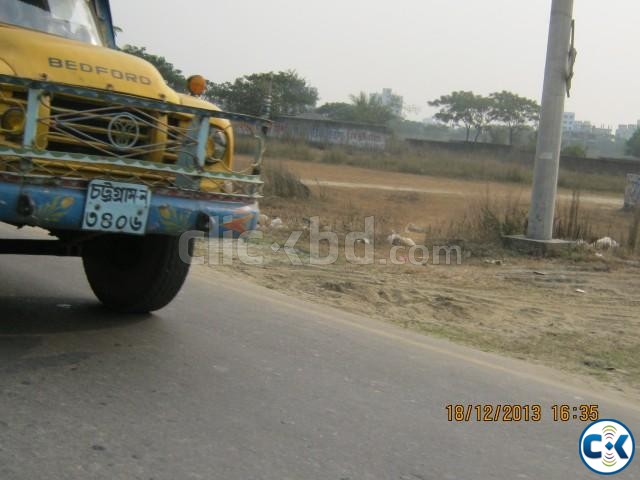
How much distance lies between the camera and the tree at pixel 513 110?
71312 millimetres

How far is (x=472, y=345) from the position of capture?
6.04m

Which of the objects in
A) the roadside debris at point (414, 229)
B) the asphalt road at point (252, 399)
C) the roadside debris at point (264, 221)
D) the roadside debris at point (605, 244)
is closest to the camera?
the asphalt road at point (252, 399)

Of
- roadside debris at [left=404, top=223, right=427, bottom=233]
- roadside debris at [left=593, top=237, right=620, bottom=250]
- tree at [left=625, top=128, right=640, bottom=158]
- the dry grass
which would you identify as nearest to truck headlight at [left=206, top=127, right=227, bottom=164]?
roadside debris at [left=593, top=237, right=620, bottom=250]

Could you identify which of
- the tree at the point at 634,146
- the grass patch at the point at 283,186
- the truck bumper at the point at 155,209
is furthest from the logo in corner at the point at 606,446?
the tree at the point at 634,146

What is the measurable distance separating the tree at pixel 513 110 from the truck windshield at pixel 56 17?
67877 millimetres

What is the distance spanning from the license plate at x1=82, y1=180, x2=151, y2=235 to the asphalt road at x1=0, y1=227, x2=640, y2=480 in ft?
2.74

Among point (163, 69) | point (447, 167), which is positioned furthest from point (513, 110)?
point (163, 69)

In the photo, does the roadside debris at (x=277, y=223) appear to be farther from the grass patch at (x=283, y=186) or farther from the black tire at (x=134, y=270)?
the black tire at (x=134, y=270)

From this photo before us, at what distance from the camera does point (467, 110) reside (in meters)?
74.1

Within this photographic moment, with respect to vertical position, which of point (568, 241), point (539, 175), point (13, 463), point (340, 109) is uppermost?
point (340, 109)

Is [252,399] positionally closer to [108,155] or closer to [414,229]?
[108,155]

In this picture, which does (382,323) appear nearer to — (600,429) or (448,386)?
(448,386)

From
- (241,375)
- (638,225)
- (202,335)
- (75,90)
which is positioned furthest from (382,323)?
(638,225)

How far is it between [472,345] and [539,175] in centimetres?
604
